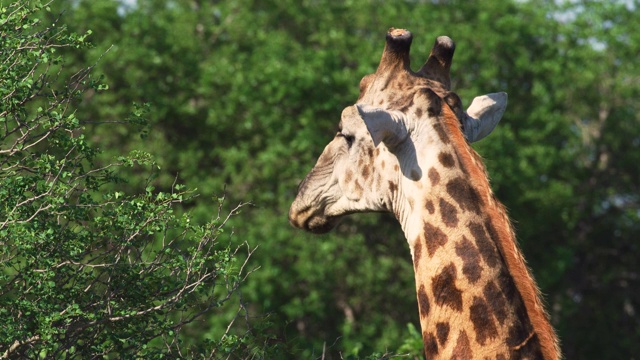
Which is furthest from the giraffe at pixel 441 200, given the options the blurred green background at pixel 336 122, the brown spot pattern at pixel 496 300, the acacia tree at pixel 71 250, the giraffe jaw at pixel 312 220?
the blurred green background at pixel 336 122

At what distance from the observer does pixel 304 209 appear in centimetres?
712

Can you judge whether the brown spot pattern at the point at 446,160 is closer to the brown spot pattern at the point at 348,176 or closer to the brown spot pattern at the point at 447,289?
the brown spot pattern at the point at 447,289

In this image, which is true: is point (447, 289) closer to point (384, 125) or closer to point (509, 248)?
point (509, 248)

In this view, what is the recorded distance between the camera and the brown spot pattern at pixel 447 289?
18.0ft

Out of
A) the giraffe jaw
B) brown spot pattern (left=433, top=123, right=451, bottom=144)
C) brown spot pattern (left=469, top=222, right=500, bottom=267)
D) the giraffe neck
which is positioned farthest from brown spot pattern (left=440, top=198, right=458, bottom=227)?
the giraffe jaw

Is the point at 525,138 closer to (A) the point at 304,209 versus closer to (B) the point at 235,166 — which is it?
(B) the point at 235,166

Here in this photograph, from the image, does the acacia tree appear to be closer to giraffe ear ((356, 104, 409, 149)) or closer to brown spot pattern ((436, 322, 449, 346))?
giraffe ear ((356, 104, 409, 149))

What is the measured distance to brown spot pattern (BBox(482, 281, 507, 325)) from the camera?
209 inches

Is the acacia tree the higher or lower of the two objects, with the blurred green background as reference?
higher

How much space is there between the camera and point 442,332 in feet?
18.1

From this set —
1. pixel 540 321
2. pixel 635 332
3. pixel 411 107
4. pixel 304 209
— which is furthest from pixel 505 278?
pixel 635 332

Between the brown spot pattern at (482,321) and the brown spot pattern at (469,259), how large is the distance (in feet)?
0.36

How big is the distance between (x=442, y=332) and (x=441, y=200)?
67cm

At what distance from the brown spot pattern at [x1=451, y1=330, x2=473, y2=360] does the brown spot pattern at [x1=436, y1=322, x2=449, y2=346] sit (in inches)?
3.6
